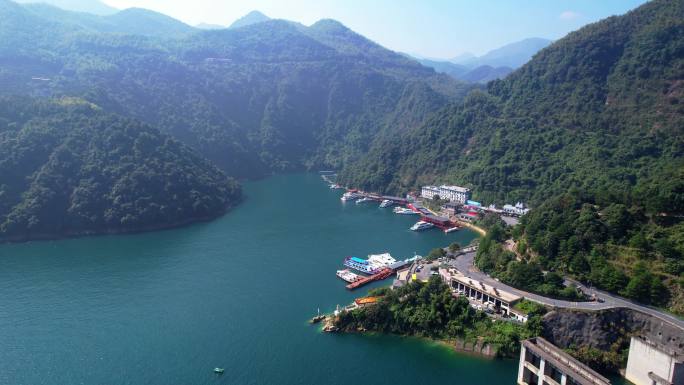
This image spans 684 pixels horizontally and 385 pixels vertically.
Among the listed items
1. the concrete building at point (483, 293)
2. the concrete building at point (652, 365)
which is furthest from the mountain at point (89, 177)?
the concrete building at point (652, 365)

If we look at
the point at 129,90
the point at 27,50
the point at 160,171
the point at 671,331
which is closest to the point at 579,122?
the point at 671,331

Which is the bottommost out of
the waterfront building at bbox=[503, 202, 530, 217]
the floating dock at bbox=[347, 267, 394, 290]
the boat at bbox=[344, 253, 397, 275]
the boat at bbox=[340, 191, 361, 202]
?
the floating dock at bbox=[347, 267, 394, 290]

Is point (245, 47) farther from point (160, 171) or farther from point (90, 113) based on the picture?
point (160, 171)

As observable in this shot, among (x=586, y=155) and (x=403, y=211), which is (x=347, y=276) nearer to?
(x=403, y=211)

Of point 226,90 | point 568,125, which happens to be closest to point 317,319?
point 568,125

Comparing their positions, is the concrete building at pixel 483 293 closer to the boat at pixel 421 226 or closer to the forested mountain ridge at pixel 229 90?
the boat at pixel 421 226

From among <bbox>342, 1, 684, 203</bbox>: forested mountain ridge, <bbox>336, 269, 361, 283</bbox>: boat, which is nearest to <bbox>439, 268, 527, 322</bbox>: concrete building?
<bbox>336, 269, 361, 283</bbox>: boat

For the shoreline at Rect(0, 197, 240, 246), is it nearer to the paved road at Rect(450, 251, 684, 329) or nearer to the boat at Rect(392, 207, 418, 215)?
the boat at Rect(392, 207, 418, 215)

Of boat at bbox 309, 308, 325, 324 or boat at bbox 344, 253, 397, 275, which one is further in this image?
boat at bbox 344, 253, 397, 275
